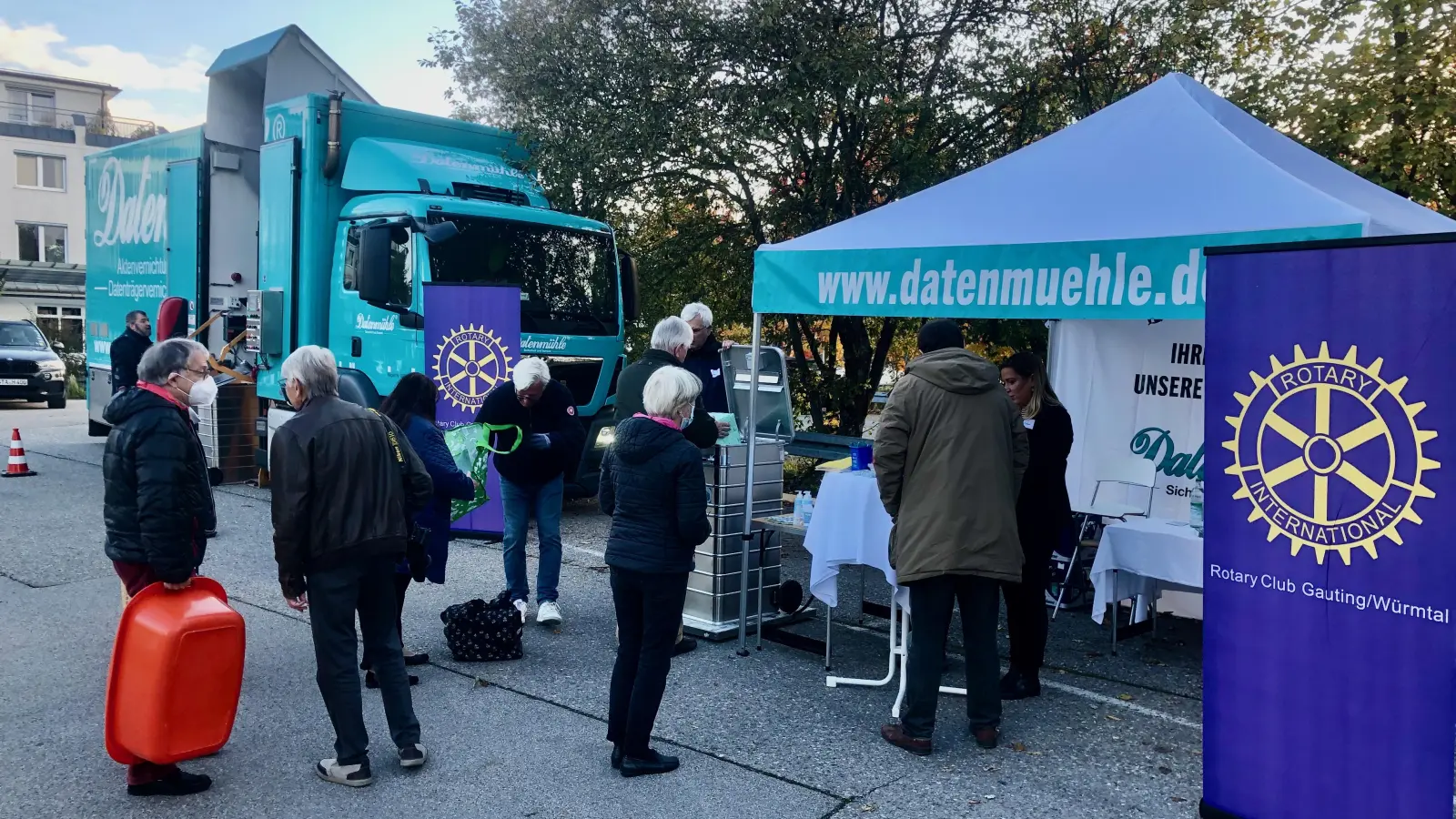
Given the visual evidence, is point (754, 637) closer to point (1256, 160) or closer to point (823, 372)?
point (1256, 160)

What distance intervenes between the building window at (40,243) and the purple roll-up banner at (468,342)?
40.2m

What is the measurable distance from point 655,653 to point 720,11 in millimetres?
7807

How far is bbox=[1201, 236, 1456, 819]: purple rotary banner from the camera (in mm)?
2951

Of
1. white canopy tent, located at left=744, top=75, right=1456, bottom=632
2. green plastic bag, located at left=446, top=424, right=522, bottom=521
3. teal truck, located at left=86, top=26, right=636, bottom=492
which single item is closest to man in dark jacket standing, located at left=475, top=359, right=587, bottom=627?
green plastic bag, located at left=446, top=424, right=522, bottom=521

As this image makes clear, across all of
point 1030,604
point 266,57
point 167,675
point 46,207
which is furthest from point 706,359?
point 46,207

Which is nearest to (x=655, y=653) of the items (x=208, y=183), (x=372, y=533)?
(x=372, y=533)

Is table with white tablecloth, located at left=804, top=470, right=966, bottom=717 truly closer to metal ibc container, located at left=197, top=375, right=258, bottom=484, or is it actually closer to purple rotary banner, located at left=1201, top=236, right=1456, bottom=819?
purple rotary banner, located at left=1201, top=236, right=1456, bottom=819

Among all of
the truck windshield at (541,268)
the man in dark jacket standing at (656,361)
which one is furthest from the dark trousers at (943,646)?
the truck windshield at (541,268)

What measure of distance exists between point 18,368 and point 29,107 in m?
31.4

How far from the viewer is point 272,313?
375 inches

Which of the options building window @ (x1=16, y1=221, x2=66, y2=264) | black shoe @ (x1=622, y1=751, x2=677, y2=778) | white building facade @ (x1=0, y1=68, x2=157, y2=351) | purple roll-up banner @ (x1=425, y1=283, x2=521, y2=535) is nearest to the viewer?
black shoe @ (x1=622, y1=751, x2=677, y2=778)

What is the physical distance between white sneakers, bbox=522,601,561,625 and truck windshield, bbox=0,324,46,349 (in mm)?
19436

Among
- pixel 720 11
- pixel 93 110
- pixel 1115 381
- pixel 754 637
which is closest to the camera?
pixel 754 637

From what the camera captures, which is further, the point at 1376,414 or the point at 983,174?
the point at 983,174
